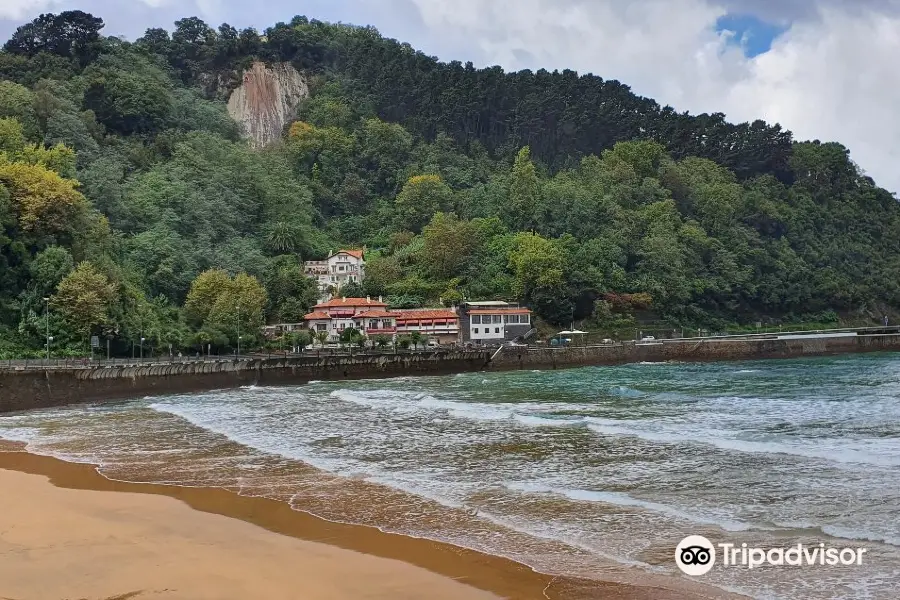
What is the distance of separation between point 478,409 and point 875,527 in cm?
1893

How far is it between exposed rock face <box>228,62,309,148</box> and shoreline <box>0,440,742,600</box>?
102820 mm

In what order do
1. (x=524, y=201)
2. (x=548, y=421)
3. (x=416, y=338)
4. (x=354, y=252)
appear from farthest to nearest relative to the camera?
(x=524, y=201)
(x=354, y=252)
(x=416, y=338)
(x=548, y=421)

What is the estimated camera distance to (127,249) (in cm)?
6419

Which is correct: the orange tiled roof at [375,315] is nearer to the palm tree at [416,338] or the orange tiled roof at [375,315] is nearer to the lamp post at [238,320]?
the palm tree at [416,338]

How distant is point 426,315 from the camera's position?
72312 millimetres

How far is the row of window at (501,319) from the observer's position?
237 feet

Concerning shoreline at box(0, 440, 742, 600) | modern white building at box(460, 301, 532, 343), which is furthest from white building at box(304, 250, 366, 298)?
shoreline at box(0, 440, 742, 600)

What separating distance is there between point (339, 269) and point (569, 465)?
66476 millimetres

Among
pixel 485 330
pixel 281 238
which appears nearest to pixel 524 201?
pixel 485 330

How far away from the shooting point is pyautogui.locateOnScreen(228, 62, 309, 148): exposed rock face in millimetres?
114812

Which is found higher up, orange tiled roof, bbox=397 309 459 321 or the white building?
the white building

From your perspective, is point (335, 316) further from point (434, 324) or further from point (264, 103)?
point (264, 103)

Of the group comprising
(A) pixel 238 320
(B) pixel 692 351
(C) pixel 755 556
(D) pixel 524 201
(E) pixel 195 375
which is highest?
(D) pixel 524 201

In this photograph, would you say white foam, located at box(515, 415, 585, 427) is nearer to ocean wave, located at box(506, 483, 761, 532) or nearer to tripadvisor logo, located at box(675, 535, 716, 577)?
ocean wave, located at box(506, 483, 761, 532)
